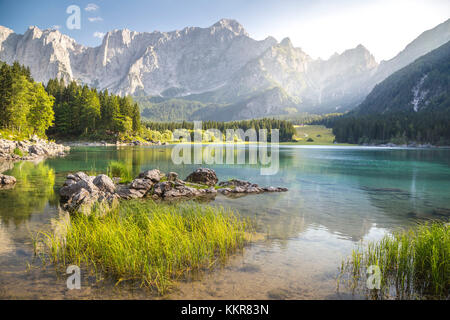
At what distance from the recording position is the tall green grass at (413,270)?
24.9 ft

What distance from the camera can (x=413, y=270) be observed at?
8.30 meters

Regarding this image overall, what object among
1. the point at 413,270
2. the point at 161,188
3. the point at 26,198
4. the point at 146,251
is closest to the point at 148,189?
the point at 161,188

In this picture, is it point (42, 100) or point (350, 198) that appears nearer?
point (350, 198)

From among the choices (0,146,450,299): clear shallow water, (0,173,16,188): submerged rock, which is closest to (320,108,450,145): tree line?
(0,146,450,299): clear shallow water

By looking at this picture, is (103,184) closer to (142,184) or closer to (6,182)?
(142,184)

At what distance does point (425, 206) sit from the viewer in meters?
21.4

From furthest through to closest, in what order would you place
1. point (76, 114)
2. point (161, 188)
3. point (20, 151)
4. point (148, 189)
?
point (76, 114), point (20, 151), point (148, 189), point (161, 188)

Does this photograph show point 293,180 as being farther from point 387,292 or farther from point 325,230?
point 387,292

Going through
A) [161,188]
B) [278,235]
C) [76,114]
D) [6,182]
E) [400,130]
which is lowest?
[278,235]

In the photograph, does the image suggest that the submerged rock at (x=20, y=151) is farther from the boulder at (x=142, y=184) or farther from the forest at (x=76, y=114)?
the boulder at (x=142, y=184)

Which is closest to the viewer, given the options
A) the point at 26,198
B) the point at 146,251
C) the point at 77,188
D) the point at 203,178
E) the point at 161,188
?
the point at 146,251
